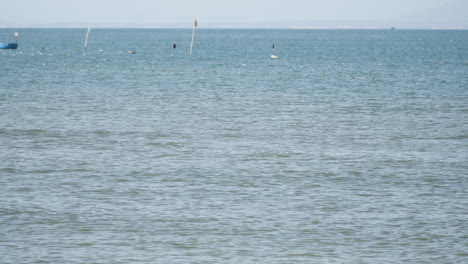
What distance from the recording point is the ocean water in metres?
17.5

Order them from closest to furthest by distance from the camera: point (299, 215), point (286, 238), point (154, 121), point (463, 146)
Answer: point (286, 238)
point (299, 215)
point (463, 146)
point (154, 121)

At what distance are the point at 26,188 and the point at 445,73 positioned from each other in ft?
215

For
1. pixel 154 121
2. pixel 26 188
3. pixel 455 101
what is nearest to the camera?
pixel 26 188

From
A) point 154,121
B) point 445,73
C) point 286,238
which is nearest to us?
point 286,238

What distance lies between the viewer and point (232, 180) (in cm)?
2467

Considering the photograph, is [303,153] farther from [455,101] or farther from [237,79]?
[237,79]

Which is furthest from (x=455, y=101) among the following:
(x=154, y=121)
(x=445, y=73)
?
(x=445, y=73)

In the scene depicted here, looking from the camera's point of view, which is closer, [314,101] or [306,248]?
[306,248]

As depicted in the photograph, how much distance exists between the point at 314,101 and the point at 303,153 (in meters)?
21.2

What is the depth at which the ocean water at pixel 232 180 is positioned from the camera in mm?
17531

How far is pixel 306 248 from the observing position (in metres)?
17.4

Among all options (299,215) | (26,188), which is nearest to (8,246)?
(26,188)

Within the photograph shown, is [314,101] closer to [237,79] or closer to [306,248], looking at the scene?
[237,79]

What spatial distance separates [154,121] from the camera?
3944 cm
